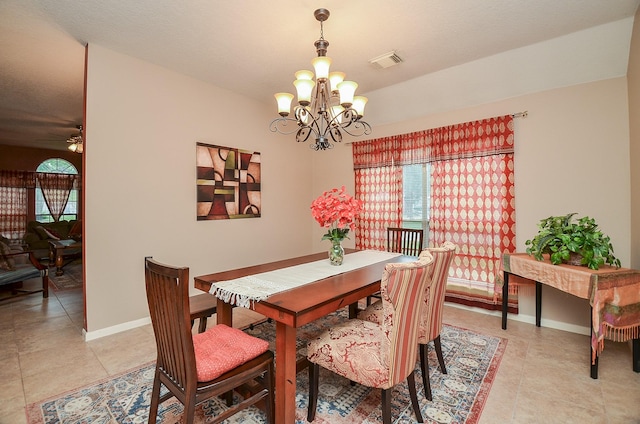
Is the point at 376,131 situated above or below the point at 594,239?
above

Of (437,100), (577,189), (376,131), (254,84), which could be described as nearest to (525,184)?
(577,189)

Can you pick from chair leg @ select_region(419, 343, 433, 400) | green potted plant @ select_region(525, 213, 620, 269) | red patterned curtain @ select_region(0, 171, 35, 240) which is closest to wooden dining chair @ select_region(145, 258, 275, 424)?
chair leg @ select_region(419, 343, 433, 400)

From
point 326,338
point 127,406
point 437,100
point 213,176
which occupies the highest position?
point 437,100

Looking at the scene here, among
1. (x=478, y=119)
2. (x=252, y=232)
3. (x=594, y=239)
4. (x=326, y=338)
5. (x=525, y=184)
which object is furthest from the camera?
(x=252, y=232)

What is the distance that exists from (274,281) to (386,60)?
2421mm

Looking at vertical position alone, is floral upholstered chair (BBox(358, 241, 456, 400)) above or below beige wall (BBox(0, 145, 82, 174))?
below

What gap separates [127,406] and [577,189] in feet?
13.4

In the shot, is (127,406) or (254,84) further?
(254,84)

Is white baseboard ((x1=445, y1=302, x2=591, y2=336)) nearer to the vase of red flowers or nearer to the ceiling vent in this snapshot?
the vase of red flowers

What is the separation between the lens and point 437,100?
3541mm

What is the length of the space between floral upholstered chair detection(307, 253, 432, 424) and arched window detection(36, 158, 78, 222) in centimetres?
882

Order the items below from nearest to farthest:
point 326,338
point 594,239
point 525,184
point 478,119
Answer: point 326,338, point 594,239, point 525,184, point 478,119

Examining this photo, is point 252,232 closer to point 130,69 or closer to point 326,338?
point 130,69

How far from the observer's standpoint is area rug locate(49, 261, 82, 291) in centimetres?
447
